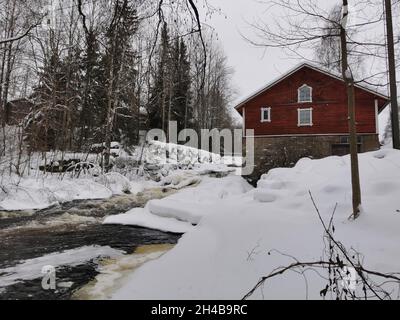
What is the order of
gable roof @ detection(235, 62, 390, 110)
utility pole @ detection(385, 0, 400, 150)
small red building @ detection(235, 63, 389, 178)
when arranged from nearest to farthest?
utility pole @ detection(385, 0, 400, 150), gable roof @ detection(235, 62, 390, 110), small red building @ detection(235, 63, 389, 178)

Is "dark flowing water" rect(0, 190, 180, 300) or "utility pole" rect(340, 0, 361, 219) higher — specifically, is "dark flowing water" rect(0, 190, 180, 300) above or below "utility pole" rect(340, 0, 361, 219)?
below

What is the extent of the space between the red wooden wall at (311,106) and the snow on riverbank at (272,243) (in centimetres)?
1416

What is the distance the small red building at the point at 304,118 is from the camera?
21.0m

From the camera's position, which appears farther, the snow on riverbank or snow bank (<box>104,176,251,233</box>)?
snow bank (<box>104,176,251,233</box>)

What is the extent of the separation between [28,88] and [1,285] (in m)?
23.4

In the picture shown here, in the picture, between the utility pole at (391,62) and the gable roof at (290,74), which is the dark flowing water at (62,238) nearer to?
the utility pole at (391,62)

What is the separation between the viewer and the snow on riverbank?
4.30 meters

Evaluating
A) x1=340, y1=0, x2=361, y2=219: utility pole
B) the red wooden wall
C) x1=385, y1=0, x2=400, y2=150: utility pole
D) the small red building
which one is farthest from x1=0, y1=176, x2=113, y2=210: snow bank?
x1=385, y1=0, x2=400, y2=150: utility pole

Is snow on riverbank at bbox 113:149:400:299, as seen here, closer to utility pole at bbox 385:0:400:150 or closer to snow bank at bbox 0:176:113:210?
utility pole at bbox 385:0:400:150

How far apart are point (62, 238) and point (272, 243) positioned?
5.45 meters

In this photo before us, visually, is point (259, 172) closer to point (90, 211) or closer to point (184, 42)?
point (90, 211)

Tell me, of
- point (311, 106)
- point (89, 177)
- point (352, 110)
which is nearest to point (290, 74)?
point (311, 106)

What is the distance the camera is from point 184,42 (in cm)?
Result: 375
